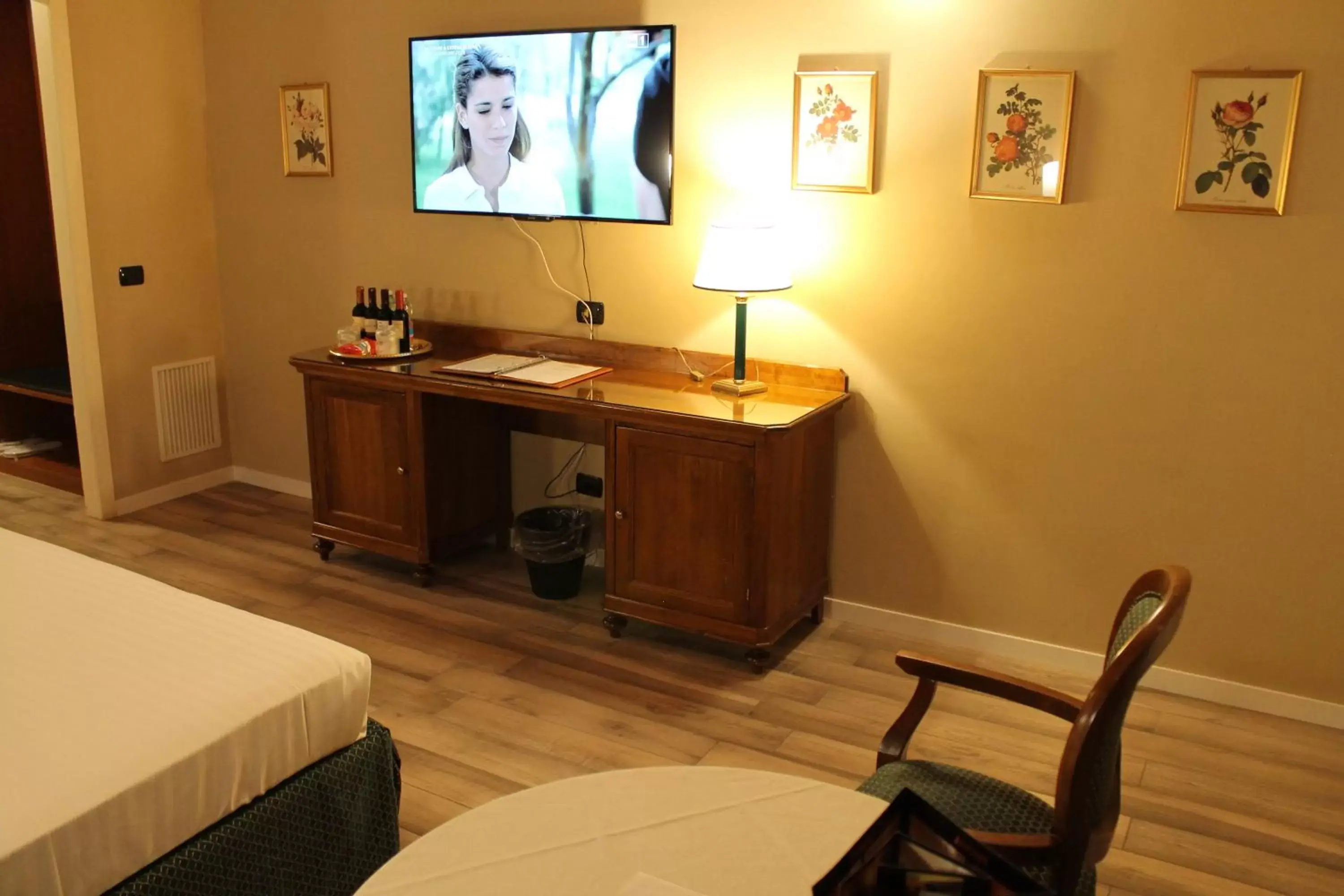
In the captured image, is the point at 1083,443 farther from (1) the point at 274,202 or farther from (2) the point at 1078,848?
(1) the point at 274,202

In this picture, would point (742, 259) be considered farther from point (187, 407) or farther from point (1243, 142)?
point (187, 407)

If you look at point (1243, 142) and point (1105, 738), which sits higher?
point (1243, 142)

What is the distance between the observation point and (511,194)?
13.6ft

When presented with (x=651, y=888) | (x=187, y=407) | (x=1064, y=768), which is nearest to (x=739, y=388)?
(x=1064, y=768)

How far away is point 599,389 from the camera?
3762 mm

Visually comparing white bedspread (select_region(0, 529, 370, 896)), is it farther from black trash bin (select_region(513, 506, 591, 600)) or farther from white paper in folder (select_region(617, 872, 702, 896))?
black trash bin (select_region(513, 506, 591, 600))

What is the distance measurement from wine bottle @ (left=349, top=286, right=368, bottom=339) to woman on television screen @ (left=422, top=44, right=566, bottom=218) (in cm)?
50

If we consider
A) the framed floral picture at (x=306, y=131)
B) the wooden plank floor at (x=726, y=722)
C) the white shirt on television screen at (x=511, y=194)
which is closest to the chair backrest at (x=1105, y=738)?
the wooden plank floor at (x=726, y=722)

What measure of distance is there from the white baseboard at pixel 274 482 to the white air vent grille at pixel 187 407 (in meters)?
0.18

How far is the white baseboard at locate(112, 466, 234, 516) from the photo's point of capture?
495 centimetres

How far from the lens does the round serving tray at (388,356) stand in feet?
13.6

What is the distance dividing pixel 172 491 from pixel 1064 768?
4.42 meters

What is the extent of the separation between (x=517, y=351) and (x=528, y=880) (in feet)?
9.85

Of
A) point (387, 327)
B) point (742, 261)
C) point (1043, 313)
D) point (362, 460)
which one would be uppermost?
point (742, 261)
